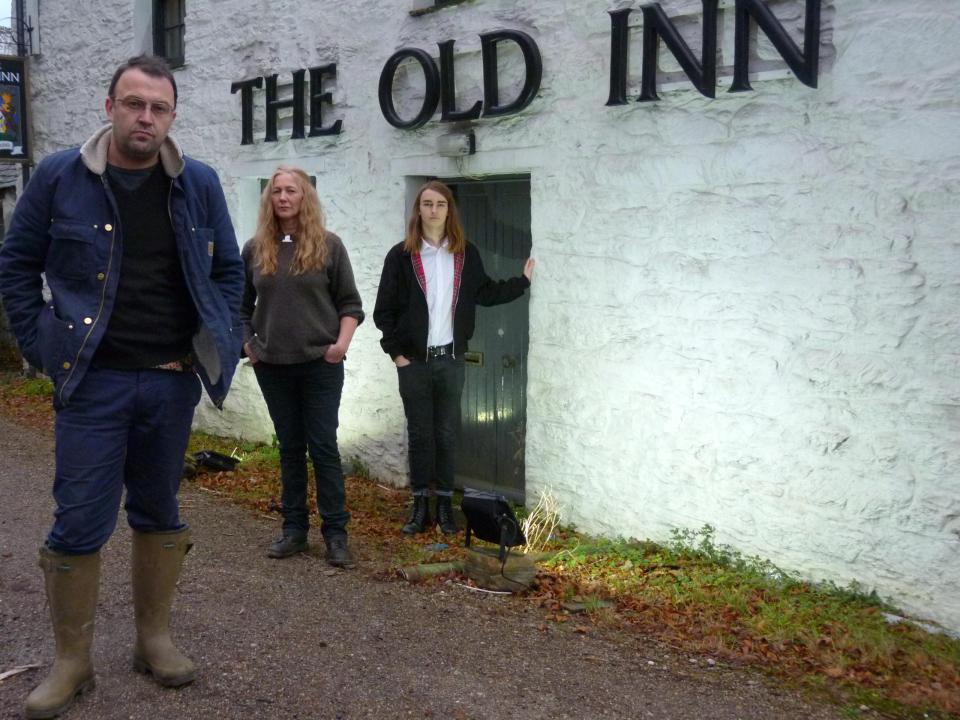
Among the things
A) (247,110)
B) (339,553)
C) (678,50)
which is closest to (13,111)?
(247,110)

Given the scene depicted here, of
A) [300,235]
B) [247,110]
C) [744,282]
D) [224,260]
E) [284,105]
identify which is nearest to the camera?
[224,260]

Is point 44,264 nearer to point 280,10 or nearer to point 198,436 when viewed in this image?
point 280,10

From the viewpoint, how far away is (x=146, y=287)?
371 cm

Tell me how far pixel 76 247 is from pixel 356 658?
191cm

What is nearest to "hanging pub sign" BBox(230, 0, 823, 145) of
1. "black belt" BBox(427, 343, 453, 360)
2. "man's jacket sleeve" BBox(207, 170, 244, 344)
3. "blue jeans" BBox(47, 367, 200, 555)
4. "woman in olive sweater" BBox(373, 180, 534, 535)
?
"woman in olive sweater" BBox(373, 180, 534, 535)

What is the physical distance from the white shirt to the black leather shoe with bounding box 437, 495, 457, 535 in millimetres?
923

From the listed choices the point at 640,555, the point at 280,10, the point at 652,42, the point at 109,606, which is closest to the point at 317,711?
the point at 109,606

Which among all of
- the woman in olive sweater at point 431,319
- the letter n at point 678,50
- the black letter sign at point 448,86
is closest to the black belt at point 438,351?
the woman in olive sweater at point 431,319

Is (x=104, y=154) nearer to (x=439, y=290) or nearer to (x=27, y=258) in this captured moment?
(x=27, y=258)

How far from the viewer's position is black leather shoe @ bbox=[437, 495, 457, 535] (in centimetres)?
629

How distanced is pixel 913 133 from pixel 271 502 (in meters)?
4.35

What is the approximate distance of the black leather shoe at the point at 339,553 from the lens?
219 inches

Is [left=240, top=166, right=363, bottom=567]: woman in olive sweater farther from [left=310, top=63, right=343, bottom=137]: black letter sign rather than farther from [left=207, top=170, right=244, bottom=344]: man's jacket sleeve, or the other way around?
[left=310, top=63, right=343, bottom=137]: black letter sign

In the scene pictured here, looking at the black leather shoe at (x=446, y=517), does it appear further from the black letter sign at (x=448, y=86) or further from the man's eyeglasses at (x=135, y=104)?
the man's eyeglasses at (x=135, y=104)
